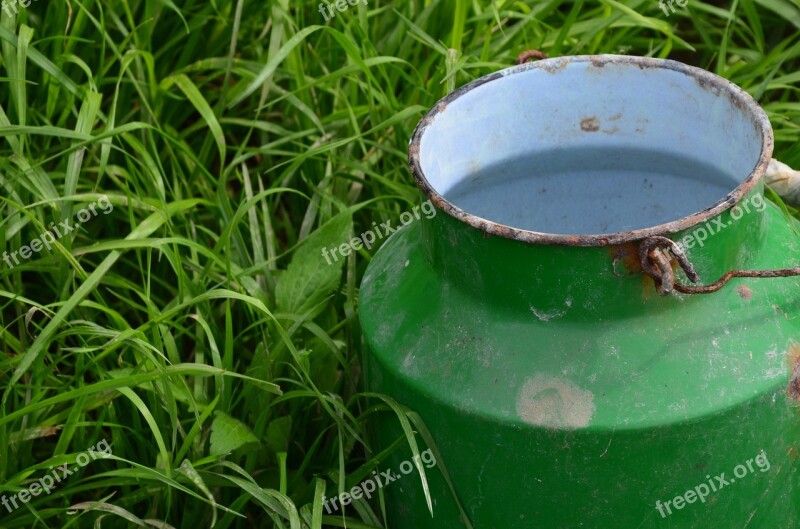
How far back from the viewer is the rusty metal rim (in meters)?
1.40


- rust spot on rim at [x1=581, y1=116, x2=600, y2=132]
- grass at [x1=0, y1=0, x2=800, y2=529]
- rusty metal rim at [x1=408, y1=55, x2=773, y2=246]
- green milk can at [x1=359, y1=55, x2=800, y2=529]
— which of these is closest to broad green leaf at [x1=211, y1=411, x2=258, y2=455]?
grass at [x1=0, y1=0, x2=800, y2=529]

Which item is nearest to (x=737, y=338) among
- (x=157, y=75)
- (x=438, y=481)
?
(x=438, y=481)

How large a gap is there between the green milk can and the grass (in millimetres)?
117

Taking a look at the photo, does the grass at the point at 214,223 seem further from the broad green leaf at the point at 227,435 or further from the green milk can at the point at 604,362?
the green milk can at the point at 604,362

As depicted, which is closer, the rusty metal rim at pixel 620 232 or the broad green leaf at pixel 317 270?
the rusty metal rim at pixel 620 232

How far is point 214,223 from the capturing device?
237 centimetres

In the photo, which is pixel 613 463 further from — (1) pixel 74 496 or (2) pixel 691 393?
(1) pixel 74 496

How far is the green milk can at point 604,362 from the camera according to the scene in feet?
4.79

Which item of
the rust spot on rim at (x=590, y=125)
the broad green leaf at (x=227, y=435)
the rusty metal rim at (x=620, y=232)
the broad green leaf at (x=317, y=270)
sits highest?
the rusty metal rim at (x=620, y=232)

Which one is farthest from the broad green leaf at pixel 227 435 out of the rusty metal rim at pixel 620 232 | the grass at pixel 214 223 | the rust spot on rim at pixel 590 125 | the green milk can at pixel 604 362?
the rust spot on rim at pixel 590 125

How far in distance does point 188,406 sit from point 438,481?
1.81 feet

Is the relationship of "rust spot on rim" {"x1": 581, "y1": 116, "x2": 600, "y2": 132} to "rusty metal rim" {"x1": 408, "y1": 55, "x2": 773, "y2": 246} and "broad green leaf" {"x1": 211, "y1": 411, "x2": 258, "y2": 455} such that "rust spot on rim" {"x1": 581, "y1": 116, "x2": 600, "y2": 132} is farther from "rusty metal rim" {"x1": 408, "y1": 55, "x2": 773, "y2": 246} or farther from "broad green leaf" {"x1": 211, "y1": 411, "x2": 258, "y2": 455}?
"broad green leaf" {"x1": 211, "y1": 411, "x2": 258, "y2": 455}

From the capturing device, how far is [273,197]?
8.01ft

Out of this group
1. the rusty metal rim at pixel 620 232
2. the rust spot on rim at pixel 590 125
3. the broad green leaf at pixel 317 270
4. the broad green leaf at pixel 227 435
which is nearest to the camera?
the rusty metal rim at pixel 620 232
